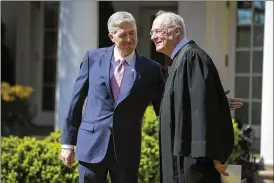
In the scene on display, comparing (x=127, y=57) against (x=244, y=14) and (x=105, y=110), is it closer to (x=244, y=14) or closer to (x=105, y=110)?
(x=105, y=110)

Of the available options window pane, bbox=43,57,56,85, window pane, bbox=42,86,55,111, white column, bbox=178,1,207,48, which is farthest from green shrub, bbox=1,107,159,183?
window pane, bbox=43,57,56,85

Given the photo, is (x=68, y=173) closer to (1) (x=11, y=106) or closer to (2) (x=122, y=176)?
(2) (x=122, y=176)

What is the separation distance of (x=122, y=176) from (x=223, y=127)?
2.68ft

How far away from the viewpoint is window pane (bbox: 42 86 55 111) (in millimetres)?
10188

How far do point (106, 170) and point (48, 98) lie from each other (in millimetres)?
7218

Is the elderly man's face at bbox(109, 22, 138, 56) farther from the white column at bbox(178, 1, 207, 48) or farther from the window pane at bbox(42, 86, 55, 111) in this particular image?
the window pane at bbox(42, 86, 55, 111)

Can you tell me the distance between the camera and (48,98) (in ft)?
33.6

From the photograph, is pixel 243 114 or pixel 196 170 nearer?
pixel 196 170

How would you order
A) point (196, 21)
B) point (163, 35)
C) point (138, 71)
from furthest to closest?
point (196, 21) → point (138, 71) → point (163, 35)

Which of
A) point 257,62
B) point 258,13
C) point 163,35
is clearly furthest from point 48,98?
point 163,35

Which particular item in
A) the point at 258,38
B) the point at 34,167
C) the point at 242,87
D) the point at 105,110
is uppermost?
the point at 258,38

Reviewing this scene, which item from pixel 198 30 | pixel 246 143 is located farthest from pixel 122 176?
pixel 198 30

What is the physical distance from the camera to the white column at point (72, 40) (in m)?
6.61

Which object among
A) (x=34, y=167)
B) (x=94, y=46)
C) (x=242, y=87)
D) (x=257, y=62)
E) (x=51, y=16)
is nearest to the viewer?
(x=34, y=167)
